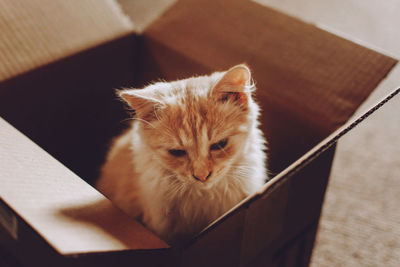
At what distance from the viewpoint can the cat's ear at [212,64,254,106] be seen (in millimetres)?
891

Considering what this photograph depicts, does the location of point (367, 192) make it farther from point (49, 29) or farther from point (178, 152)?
point (49, 29)

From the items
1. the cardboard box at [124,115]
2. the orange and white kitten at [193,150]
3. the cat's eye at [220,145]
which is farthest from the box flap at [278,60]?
the cat's eye at [220,145]

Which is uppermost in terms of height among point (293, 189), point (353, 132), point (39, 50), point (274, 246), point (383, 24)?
point (383, 24)

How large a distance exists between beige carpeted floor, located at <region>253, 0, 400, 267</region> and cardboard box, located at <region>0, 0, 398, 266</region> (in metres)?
0.15

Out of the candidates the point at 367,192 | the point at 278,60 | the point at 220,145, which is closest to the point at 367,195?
the point at 367,192

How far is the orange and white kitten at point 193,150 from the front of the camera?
3.16ft

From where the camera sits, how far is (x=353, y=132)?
6.95 ft

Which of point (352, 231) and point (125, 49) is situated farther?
point (352, 231)

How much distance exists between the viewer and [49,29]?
4.13ft

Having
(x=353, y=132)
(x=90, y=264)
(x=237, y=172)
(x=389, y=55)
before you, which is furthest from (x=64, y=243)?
(x=353, y=132)

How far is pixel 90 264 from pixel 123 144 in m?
0.73

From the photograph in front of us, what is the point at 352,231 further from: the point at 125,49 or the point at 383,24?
the point at 383,24

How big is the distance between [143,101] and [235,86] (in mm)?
216

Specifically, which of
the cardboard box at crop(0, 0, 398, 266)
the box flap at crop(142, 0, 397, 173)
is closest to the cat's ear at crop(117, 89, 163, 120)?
the cardboard box at crop(0, 0, 398, 266)
